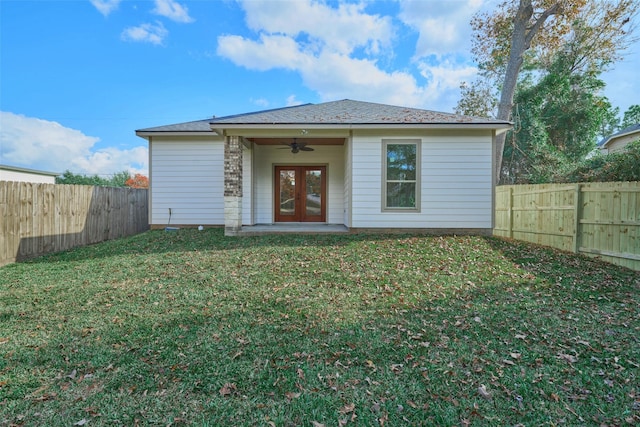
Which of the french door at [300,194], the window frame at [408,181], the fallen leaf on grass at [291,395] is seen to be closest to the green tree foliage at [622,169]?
the window frame at [408,181]

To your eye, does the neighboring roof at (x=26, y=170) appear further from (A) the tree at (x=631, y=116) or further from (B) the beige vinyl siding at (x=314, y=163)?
(A) the tree at (x=631, y=116)

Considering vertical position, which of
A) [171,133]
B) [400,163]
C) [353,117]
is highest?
[353,117]

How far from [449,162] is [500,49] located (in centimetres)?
1069

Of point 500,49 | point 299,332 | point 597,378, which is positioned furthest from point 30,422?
point 500,49

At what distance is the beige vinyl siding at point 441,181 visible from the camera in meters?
8.57

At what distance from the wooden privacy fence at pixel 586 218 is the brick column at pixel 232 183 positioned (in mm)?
7946

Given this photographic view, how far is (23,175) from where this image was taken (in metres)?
19.7

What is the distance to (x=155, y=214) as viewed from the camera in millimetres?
10680

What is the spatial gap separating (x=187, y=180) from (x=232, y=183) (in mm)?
3033

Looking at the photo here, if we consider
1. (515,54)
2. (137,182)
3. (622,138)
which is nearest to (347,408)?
(515,54)

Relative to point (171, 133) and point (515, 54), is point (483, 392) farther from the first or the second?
point (515, 54)

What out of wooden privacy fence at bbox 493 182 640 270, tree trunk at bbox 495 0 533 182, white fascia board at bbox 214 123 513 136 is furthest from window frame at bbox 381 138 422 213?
tree trunk at bbox 495 0 533 182

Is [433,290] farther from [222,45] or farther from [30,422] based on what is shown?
[222,45]

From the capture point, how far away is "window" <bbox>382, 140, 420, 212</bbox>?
28.3 ft
